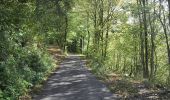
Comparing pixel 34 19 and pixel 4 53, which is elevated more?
pixel 34 19

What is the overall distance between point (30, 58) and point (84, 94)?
624 cm

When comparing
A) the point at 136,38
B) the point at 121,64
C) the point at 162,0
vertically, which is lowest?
the point at 121,64

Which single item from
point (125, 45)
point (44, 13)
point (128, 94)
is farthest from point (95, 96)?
point (125, 45)

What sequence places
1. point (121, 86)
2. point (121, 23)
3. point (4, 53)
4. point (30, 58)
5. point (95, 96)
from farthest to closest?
1. point (121, 23)
2. point (30, 58)
3. point (121, 86)
4. point (95, 96)
5. point (4, 53)

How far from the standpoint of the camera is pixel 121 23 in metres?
41.6

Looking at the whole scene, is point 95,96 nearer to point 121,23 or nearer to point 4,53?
point 4,53

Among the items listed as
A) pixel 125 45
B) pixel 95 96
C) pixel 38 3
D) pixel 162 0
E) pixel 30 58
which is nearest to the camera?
pixel 95 96

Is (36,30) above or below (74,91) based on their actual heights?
above

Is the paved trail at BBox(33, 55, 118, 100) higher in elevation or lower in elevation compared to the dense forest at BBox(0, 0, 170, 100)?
lower

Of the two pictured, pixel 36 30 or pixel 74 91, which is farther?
pixel 36 30

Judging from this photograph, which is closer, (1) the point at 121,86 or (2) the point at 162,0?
(1) the point at 121,86

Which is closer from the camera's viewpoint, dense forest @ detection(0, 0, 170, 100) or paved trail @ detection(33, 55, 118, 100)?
dense forest @ detection(0, 0, 170, 100)

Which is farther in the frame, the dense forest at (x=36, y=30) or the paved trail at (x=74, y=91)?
the paved trail at (x=74, y=91)

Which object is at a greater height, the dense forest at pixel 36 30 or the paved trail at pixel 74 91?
the dense forest at pixel 36 30
